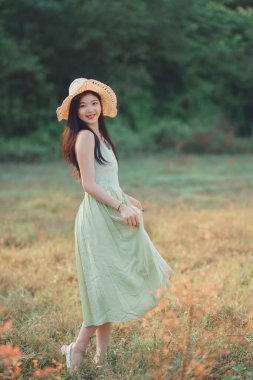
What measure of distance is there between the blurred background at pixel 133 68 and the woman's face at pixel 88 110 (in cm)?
1363

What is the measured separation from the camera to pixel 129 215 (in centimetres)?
343

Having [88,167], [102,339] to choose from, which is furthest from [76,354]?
[88,167]

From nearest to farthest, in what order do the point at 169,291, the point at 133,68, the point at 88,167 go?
the point at 88,167
the point at 169,291
the point at 133,68

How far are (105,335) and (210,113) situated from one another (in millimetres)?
21056

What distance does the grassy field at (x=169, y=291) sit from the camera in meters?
3.48

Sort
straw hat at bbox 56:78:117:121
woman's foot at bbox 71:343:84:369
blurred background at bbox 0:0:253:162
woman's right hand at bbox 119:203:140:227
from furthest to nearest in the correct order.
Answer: blurred background at bbox 0:0:253:162 → straw hat at bbox 56:78:117:121 → woman's foot at bbox 71:343:84:369 → woman's right hand at bbox 119:203:140:227

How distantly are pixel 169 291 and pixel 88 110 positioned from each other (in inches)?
71.0

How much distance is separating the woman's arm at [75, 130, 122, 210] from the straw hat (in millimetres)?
237

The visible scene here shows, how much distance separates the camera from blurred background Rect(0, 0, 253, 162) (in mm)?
19266

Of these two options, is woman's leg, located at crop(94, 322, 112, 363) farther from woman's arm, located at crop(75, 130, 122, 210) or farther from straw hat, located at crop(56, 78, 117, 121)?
straw hat, located at crop(56, 78, 117, 121)

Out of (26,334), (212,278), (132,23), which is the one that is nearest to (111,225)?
(26,334)

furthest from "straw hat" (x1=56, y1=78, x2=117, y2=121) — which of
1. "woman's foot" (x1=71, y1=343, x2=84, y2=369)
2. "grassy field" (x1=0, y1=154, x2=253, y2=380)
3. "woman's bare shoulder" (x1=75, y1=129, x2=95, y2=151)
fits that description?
"woman's foot" (x1=71, y1=343, x2=84, y2=369)

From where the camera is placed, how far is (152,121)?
2280 centimetres

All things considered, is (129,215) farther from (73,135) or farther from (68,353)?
(68,353)
